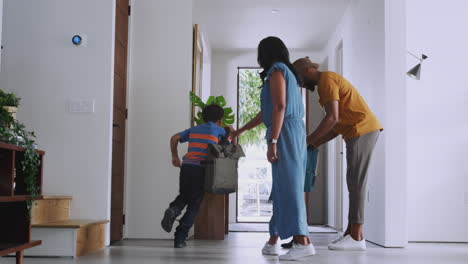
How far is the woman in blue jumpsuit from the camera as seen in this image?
11.0 feet

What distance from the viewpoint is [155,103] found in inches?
203

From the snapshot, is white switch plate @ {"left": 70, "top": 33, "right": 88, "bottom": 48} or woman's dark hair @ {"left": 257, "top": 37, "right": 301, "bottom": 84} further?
white switch plate @ {"left": 70, "top": 33, "right": 88, "bottom": 48}

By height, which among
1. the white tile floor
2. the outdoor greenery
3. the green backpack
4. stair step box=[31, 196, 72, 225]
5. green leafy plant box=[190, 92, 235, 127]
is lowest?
the white tile floor

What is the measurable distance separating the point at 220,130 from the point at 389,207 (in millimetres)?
1421

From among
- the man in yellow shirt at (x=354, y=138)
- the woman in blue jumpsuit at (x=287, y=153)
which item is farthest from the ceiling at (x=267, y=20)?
the woman in blue jumpsuit at (x=287, y=153)

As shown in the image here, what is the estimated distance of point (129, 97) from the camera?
5137 mm

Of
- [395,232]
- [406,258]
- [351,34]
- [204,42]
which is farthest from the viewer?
[204,42]

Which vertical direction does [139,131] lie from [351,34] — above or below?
below

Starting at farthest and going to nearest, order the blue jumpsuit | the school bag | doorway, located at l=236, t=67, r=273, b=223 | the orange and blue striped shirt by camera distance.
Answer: doorway, located at l=236, t=67, r=273, b=223 → the orange and blue striped shirt → the school bag → the blue jumpsuit

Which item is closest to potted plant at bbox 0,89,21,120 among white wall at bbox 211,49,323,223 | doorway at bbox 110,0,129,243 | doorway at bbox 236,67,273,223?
doorway at bbox 110,0,129,243

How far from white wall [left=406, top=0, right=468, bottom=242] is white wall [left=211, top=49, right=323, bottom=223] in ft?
10.2

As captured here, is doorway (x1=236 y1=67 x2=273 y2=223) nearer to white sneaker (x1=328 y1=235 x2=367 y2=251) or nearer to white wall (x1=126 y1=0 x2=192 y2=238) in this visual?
white wall (x1=126 y1=0 x2=192 y2=238)

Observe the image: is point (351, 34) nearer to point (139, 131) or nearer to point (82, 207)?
point (139, 131)

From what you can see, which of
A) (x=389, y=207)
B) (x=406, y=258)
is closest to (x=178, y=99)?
(x=389, y=207)
